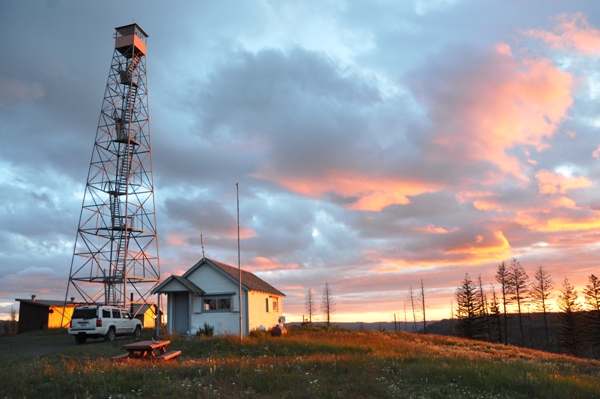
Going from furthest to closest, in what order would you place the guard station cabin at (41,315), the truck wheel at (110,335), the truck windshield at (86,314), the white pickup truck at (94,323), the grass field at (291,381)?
the guard station cabin at (41,315) → the truck wheel at (110,335) → the truck windshield at (86,314) → the white pickup truck at (94,323) → the grass field at (291,381)

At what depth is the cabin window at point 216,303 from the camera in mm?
31594

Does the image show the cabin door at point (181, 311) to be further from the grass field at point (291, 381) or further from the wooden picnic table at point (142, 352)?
the grass field at point (291, 381)

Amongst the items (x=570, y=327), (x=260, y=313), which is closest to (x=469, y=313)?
(x=570, y=327)

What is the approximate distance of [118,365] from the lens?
14.3m

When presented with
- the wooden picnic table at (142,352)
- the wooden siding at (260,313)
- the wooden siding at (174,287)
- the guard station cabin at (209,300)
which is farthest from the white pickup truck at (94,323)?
the wooden picnic table at (142,352)

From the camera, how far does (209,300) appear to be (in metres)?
32.1

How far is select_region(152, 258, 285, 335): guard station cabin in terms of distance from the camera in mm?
31078

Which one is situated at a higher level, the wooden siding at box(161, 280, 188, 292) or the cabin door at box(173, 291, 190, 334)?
the wooden siding at box(161, 280, 188, 292)

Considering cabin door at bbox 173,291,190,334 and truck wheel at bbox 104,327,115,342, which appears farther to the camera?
cabin door at bbox 173,291,190,334

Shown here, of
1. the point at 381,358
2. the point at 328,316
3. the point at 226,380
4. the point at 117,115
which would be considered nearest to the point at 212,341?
the point at 381,358

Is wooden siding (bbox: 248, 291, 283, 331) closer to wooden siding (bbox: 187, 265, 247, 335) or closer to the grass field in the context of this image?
wooden siding (bbox: 187, 265, 247, 335)

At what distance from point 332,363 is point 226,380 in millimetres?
3849

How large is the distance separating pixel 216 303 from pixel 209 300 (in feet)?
1.96

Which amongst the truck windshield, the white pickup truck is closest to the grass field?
the white pickup truck
